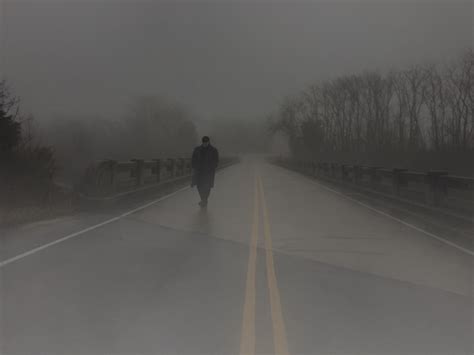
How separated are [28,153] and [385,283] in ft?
43.9

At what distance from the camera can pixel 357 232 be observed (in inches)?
440

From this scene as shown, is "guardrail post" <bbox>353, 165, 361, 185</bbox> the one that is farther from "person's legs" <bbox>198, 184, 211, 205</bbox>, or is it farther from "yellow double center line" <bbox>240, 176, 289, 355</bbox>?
"yellow double center line" <bbox>240, 176, 289, 355</bbox>

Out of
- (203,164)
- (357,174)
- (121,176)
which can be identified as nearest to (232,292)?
(203,164)

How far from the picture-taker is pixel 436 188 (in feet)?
44.2

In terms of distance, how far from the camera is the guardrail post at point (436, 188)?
13273 millimetres

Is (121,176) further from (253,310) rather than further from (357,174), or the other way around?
(253,310)

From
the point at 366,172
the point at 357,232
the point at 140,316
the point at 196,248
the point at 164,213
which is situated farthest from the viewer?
the point at 366,172

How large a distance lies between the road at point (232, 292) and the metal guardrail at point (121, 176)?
13.8 ft

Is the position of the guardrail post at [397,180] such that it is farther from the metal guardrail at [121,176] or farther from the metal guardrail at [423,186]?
the metal guardrail at [121,176]

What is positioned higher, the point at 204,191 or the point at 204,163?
the point at 204,163

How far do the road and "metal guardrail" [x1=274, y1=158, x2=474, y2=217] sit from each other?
1741 mm

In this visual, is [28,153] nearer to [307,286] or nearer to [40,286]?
[40,286]

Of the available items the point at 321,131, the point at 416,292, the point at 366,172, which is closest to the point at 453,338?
the point at 416,292

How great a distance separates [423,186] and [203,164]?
715cm
